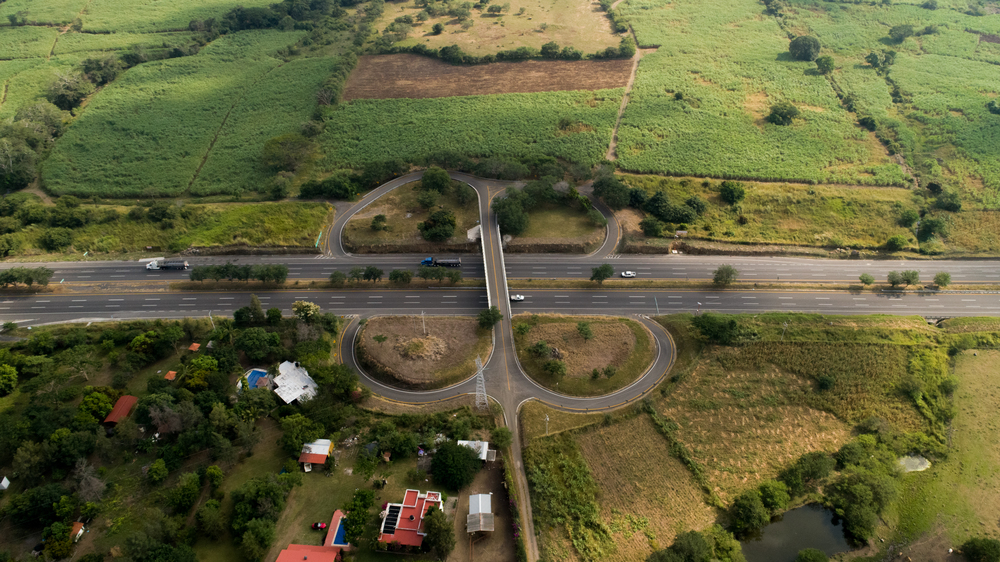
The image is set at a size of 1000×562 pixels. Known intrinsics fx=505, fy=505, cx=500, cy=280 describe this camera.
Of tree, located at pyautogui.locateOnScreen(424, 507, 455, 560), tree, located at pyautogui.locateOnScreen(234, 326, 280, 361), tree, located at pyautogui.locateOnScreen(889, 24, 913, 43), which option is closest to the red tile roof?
tree, located at pyautogui.locateOnScreen(234, 326, 280, 361)

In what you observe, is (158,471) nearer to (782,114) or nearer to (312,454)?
(312,454)

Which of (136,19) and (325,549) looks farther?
(136,19)

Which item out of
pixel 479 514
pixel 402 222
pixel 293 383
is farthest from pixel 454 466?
pixel 402 222

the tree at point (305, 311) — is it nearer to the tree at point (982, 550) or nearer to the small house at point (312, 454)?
the small house at point (312, 454)

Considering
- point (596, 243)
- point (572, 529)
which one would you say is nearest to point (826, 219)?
point (596, 243)

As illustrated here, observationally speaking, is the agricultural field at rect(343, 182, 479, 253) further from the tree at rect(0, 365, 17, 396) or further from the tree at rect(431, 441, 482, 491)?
the tree at rect(0, 365, 17, 396)

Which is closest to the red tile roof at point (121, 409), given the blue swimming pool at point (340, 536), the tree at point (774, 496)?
the blue swimming pool at point (340, 536)

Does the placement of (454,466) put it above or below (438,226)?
below
